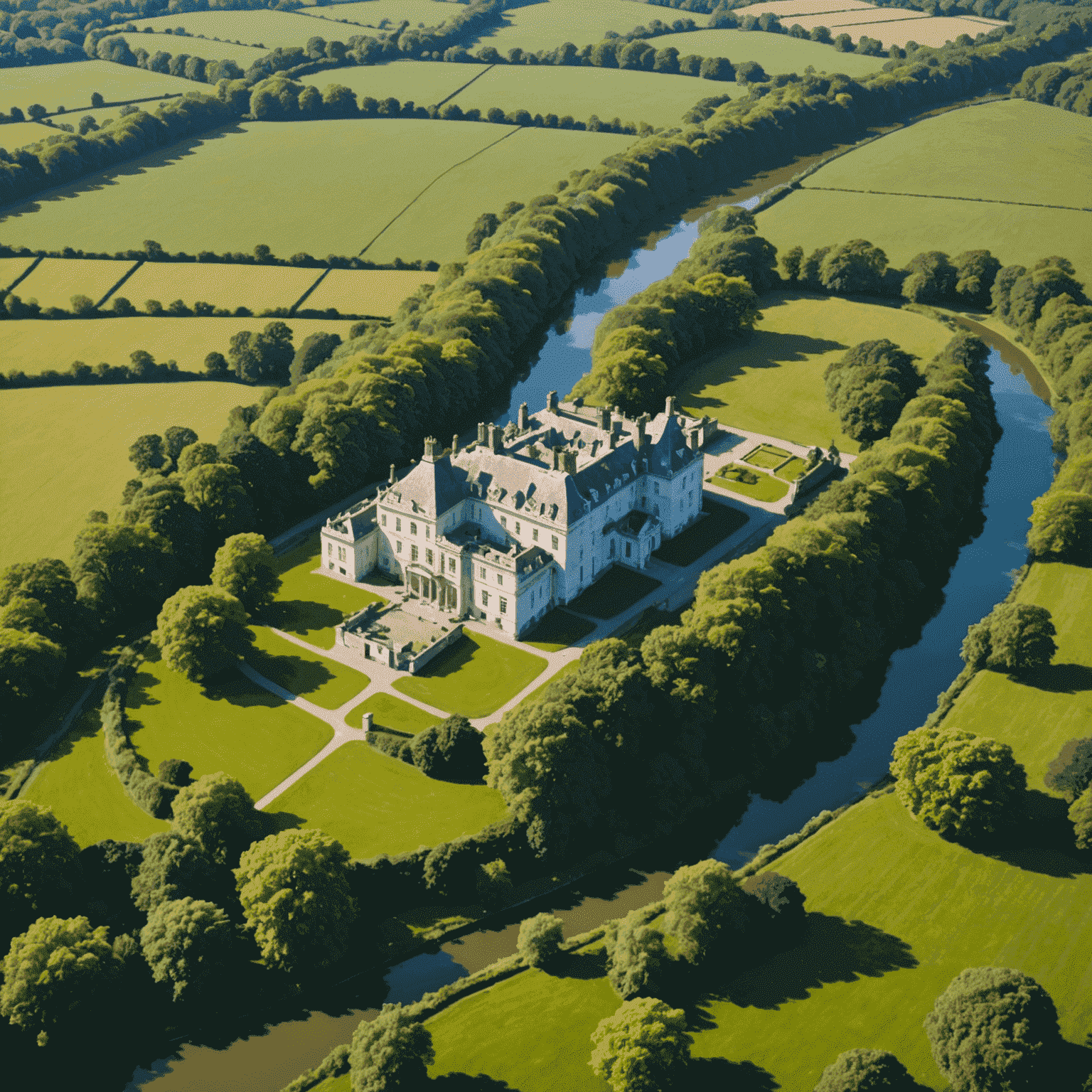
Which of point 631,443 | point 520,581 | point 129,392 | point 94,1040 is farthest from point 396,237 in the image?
point 94,1040

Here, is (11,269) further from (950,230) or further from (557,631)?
(950,230)

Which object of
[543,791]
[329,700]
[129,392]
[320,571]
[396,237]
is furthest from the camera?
[396,237]

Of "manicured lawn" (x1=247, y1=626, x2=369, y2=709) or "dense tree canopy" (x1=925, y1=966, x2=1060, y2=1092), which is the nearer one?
"dense tree canopy" (x1=925, y1=966, x2=1060, y2=1092)

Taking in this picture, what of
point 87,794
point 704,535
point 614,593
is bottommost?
point 87,794

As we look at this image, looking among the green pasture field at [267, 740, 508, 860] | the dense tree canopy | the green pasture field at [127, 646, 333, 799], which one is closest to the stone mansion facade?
the green pasture field at [127, 646, 333, 799]

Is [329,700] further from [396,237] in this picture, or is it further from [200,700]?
[396,237]

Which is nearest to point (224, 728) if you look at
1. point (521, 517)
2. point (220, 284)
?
point (521, 517)

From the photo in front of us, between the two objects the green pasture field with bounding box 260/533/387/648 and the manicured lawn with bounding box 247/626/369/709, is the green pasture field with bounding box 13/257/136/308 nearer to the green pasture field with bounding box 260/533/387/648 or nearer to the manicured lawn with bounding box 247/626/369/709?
the green pasture field with bounding box 260/533/387/648
